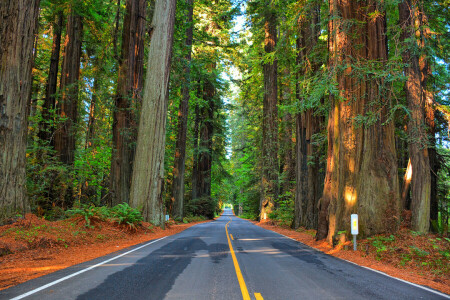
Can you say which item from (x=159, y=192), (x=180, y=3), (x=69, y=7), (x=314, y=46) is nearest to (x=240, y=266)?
(x=159, y=192)

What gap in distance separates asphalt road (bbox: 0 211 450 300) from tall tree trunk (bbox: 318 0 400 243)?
348 cm

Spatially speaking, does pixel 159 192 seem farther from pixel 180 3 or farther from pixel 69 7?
pixel 180 3

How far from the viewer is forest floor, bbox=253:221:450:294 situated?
659 cm

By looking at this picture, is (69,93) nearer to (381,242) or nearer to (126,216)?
(126,216)

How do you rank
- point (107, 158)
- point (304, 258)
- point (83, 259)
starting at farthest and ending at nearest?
point (107, 158), point (304, 258), point (83, 259)

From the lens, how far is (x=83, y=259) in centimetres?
734

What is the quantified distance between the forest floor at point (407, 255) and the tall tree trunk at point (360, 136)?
627mm

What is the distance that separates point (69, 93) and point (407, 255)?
57.4ft

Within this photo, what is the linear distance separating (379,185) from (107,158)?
17642 mm

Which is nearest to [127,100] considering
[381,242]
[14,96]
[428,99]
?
[14,96]

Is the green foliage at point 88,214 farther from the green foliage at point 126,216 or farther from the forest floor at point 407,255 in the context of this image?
the forest floor at point 407,255

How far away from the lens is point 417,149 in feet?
32.8

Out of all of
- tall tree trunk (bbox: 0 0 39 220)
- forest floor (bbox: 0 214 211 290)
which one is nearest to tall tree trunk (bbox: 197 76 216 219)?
forest floor (bbox: 0 214 211 290)

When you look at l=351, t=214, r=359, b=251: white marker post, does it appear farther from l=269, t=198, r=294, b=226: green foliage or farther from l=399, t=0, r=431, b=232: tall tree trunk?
l=269, t=198, r=294, b=226: green foliage
